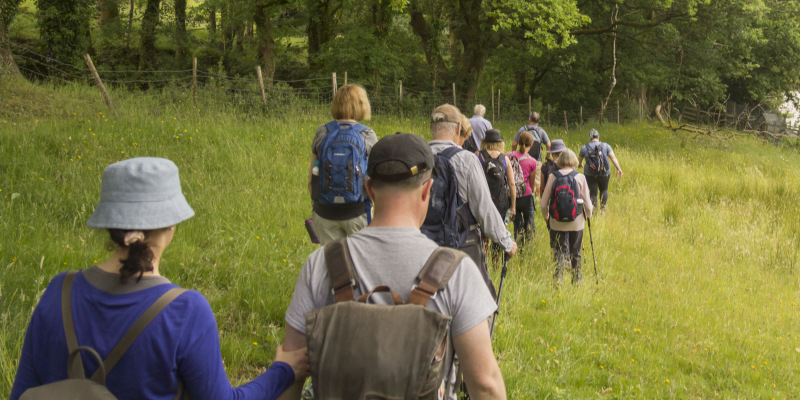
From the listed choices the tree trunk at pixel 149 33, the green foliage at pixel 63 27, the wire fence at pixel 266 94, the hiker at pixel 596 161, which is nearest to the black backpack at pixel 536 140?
the hiker at pixel 596 161

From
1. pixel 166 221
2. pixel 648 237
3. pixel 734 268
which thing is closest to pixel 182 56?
pixel 648 237

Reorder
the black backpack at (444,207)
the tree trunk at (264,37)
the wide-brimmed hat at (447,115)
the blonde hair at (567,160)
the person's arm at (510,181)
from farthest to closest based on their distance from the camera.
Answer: the tree trunk at (264,37)
the blonde hair at (567,160)
the person's arm at (510,181)
the wide-brimmed hat at (447,115)
the black backpack at (444,207)

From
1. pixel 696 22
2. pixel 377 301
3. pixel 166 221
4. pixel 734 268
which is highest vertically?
pixel 696 22

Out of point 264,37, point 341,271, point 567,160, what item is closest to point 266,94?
point 264,37

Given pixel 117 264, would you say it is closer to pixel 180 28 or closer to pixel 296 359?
pixel 296 359

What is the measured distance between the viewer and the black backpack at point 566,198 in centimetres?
693

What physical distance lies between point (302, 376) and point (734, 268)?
28.4ft

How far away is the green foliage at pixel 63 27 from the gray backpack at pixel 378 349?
18.3 meters

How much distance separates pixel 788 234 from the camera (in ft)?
36.4

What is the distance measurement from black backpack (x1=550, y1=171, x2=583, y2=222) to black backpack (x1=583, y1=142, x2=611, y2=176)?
3998 mm

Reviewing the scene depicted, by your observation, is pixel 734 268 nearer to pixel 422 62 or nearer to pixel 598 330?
pixel 598 330

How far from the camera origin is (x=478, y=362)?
1.83 metres

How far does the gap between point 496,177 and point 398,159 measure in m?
4.02

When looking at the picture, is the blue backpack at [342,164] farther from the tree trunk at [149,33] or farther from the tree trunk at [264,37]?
the tree trunk at [149,33]
